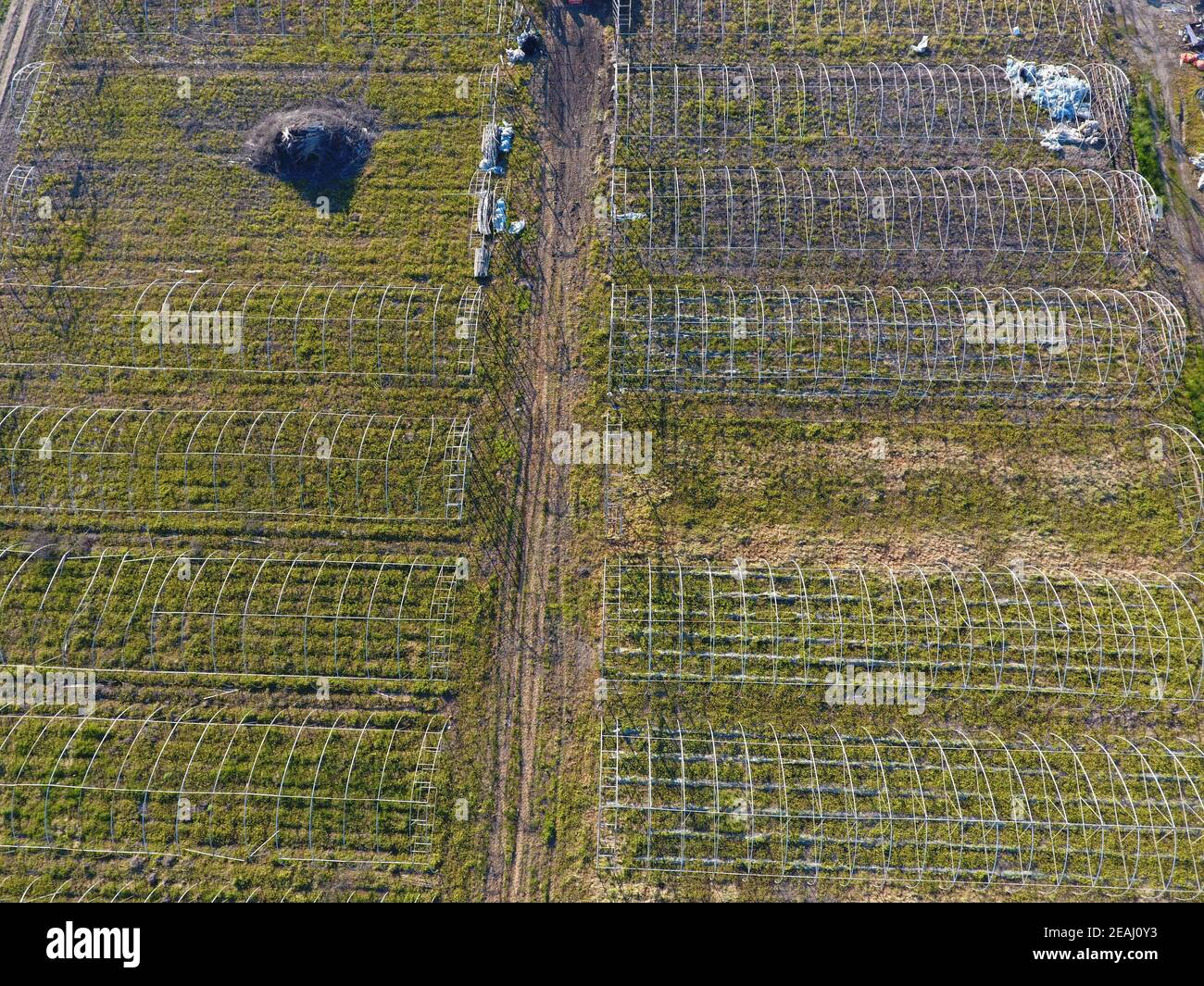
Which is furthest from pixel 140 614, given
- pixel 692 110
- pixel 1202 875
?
pixel 1202 875

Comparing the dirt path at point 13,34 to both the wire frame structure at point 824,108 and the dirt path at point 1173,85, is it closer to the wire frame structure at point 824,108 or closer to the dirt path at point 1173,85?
the wire frame structure at point 824,108

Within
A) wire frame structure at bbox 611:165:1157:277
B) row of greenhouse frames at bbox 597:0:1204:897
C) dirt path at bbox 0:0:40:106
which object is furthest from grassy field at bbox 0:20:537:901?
wire frame structure at bbox 611:165:1157:277

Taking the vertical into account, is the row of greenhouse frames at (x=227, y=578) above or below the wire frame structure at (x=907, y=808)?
above

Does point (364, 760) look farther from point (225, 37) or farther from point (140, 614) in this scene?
point (225, 37)

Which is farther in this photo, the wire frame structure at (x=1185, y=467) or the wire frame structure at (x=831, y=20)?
the wire frame structure at (x=831, y=20)

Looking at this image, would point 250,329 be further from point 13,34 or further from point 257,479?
point 13,34

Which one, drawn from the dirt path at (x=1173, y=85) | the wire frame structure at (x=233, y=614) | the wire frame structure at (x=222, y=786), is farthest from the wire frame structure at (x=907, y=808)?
the dirt path at (x=1173, y=85)
